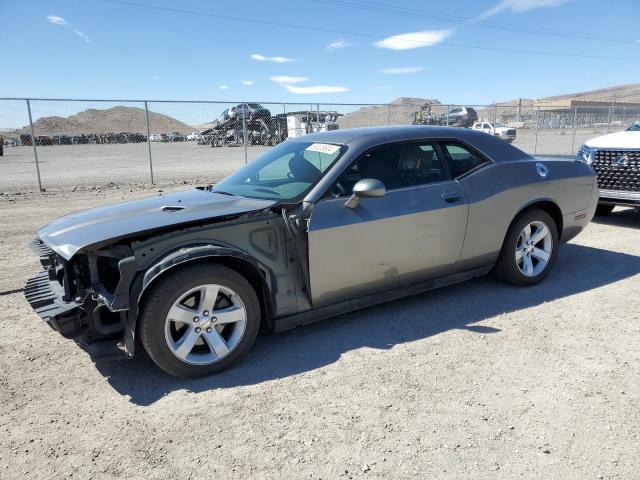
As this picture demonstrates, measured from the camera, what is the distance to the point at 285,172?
13.4ft

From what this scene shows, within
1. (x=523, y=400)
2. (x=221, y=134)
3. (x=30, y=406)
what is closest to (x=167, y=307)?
(x=30, y=406)

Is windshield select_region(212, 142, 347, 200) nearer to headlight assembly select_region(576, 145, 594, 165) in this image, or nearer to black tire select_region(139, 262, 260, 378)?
black tire select_region(139, 262, 260, 378)

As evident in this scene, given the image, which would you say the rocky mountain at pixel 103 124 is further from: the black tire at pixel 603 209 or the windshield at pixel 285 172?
the windshield at pixel 285 172

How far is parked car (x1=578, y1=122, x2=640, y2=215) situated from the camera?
7000 millimetres

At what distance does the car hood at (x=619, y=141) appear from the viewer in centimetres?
717

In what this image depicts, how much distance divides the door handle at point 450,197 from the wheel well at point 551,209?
85 cm

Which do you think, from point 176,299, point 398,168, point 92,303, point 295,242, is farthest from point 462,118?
point 92,303

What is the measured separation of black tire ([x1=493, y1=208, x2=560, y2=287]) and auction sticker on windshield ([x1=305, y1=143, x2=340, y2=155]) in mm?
1855

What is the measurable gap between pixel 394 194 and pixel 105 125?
24236 mm

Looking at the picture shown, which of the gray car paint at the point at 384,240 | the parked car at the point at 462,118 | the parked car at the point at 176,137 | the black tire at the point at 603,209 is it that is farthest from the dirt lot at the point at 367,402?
the parked car at the point at 462,118

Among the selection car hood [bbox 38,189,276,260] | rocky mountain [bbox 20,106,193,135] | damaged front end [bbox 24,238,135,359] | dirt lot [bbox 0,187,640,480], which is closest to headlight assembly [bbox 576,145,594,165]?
dirt lot [bbox 0,187,640,480]

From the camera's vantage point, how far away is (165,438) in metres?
2.62

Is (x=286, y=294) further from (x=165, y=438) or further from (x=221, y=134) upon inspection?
(x=221, y=134)

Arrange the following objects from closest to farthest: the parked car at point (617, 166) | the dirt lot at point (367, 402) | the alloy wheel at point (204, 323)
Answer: the dirt lot at point (367, 402) → the alloy wheel at point (204, 323) → the parked car at point (617, 166)
